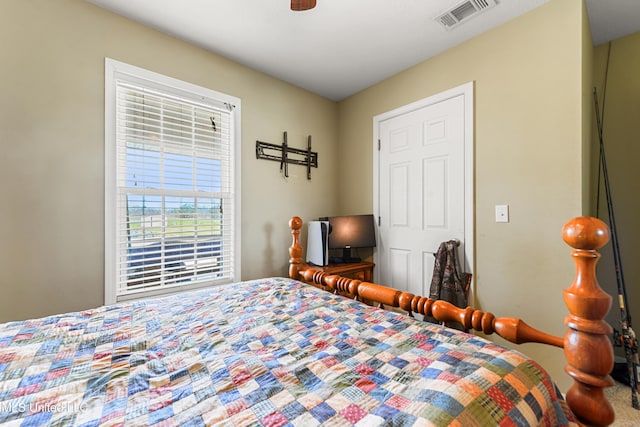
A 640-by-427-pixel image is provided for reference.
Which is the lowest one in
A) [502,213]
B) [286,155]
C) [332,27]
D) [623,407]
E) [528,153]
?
[623,407]

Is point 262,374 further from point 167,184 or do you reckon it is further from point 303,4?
point 167,184

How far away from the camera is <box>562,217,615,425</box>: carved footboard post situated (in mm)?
767

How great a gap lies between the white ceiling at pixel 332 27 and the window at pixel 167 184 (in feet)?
1.31

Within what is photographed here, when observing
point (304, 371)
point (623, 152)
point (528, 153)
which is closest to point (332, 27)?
point (528, 153)

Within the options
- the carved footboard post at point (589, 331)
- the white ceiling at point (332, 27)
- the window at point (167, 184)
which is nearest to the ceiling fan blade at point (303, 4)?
the white ceiling at point (332, 27)

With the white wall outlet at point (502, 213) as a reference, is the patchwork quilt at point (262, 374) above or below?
below

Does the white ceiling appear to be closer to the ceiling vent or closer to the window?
the ceiling vent

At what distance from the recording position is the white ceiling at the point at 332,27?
1.84 meters

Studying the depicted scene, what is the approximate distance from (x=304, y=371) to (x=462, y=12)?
2.35 meters

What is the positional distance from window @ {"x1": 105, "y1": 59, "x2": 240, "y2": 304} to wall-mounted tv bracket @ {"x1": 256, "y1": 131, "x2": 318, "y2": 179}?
28 centimetres

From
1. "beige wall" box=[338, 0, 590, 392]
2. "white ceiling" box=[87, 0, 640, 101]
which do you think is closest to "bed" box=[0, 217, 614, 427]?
"beige wall" box=[338, 0, 590, 392]

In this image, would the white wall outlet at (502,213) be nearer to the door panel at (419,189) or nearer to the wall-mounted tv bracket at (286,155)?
the door panel at (419,189)

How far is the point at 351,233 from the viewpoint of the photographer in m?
2.89

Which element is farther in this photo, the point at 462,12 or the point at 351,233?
the point at 351,233
